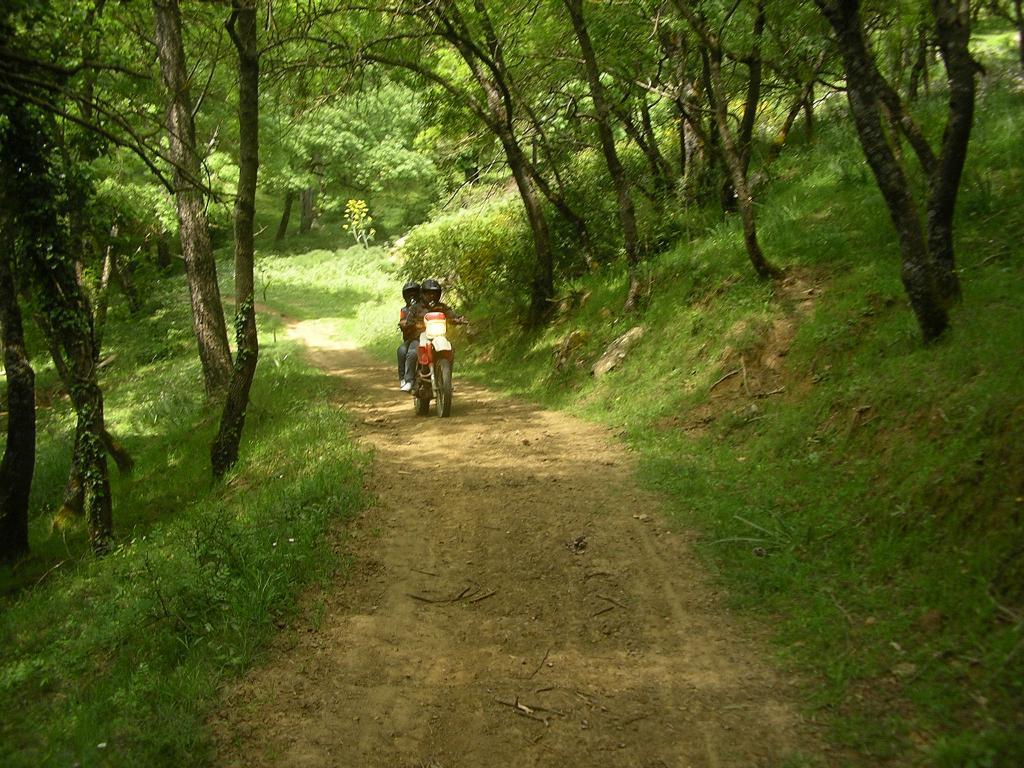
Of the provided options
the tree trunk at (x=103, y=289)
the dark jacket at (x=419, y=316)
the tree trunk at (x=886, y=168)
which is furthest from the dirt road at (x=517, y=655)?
the tree trunk at (x=103, y=289)

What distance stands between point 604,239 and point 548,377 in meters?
3.95

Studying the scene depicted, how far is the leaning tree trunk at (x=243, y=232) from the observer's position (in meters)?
8.78

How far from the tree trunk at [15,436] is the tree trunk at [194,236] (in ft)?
10.9

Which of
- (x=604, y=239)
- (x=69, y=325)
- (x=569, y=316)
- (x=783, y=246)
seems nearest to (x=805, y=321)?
(x=783, y=246)

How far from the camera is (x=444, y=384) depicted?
10523 mm

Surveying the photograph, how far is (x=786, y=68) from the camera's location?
11.4 meters

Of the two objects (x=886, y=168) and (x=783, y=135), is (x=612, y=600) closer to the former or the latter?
(x=886, y=168)

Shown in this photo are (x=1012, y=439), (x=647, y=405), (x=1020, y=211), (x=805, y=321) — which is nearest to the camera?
(x=1012, y=439)

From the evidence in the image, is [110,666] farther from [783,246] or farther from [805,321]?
[783,246]

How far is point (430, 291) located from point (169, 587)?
20.4 feet

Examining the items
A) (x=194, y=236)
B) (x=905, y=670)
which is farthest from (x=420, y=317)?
(x=905, y=670)

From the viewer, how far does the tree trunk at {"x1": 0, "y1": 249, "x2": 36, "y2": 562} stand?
957 cm

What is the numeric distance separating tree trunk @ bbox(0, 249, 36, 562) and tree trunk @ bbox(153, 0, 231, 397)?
3.31 m

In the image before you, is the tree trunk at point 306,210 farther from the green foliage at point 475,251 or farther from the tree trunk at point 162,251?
the green foliage at point 475,251
